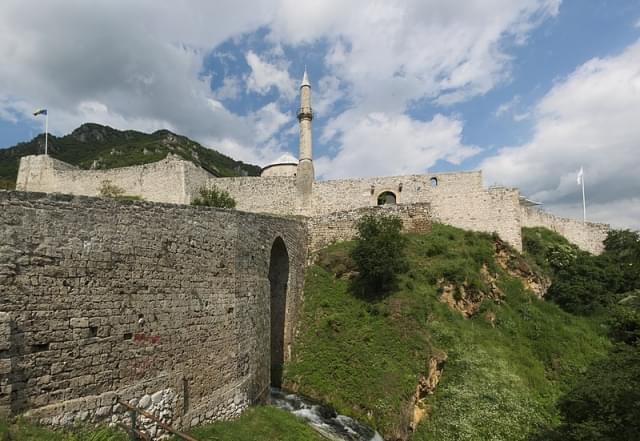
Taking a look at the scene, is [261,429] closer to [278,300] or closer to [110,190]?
[278,300]

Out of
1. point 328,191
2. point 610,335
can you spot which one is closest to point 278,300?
point 328,191

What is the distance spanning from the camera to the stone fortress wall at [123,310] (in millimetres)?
7039

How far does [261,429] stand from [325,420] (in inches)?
125

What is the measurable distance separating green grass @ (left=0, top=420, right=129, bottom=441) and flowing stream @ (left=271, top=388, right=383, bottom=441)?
6.82m

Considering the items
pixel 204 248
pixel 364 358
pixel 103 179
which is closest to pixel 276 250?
pixel 364 358

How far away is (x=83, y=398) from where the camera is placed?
758 centimetres

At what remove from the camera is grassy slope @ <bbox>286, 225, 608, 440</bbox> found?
532 inches

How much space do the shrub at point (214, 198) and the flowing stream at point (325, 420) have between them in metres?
16.6

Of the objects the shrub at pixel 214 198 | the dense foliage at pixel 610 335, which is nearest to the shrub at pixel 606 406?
the dense foliage at pixel 610 335

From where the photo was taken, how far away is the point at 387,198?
30.7m

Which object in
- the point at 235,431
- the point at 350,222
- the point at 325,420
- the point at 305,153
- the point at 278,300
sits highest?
the point at 305,153

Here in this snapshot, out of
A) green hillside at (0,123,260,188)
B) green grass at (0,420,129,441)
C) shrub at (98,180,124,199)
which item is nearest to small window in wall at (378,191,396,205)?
shrub at (98,180,124,199)

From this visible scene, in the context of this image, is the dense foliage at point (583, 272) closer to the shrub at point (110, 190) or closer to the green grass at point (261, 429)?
the green grass at point (261, 429)

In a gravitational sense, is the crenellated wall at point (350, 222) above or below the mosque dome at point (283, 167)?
below
